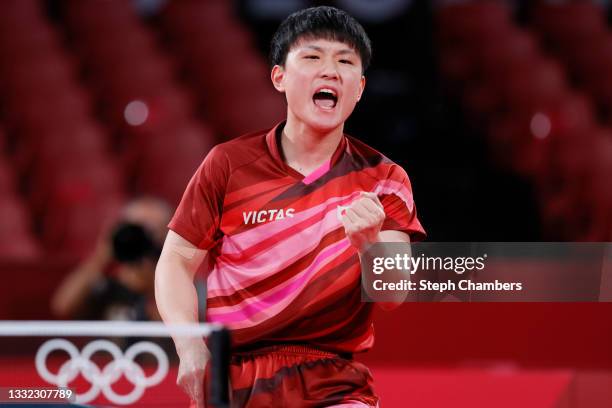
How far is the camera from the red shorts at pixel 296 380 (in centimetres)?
200

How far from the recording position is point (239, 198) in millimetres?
2059

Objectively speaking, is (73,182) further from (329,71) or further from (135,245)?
(329,71)

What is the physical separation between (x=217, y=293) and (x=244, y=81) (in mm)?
3369

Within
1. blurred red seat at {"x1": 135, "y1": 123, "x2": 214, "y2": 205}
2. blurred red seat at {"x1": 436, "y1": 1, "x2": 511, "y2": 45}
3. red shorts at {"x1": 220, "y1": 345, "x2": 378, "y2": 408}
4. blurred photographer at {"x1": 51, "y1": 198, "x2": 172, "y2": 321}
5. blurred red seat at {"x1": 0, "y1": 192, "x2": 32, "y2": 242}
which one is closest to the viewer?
red shorts at {"x1": 220, "y1": 345, "x2": 378, "y2": 408}

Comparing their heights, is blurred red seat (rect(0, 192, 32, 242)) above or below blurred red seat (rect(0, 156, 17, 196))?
below

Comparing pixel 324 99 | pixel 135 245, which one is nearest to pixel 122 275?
pixel 135 245

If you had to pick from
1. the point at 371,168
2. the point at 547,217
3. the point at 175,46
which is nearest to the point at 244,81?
the point at 175,46

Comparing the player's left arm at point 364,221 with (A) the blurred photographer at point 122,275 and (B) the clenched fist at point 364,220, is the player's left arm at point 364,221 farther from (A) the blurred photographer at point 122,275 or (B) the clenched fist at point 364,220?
(A) the blurred photographer at point 122,275

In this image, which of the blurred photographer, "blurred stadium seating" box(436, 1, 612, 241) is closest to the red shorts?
the blurred photographer

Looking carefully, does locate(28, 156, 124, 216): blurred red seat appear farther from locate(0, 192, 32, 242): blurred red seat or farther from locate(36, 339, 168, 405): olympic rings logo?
locate(36, 339, 168, 405): olympic rings logo

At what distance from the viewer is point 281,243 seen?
2.04m

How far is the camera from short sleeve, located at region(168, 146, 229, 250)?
2041 mm

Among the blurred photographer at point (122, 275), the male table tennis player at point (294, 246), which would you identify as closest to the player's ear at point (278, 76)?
the male table tennis player at point (294, 246)

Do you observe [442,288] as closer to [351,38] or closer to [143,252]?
[351,38]
